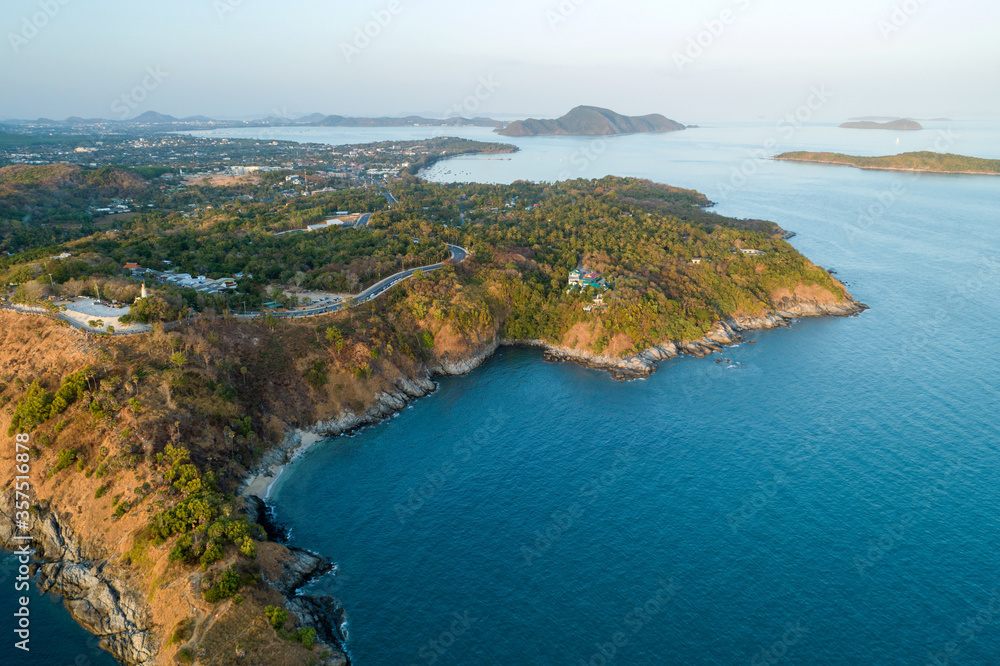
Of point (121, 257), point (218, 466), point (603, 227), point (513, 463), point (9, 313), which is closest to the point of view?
point (218, 466)

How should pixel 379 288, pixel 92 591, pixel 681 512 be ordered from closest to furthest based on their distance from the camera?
pixel 92 591 < pixel 681 512 < pixel 379 288

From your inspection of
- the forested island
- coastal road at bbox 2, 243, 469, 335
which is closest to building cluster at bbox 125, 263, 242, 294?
the forested island

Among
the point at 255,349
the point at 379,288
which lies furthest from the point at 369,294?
the point at 255,349

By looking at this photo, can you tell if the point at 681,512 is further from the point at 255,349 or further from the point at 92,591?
the point at 255,349

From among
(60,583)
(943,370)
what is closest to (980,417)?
(943,370)

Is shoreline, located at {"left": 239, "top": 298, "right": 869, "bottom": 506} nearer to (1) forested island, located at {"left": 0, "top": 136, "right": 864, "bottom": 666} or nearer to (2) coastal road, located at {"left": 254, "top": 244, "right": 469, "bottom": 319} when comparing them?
(1) forested island, located at {"left": 0, "top": 136, "right": 864, "bottom": 666}

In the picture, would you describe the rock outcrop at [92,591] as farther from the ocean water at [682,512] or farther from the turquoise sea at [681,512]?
the ocean water at [682,512]

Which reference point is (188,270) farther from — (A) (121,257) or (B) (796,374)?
(B) (796,374)
